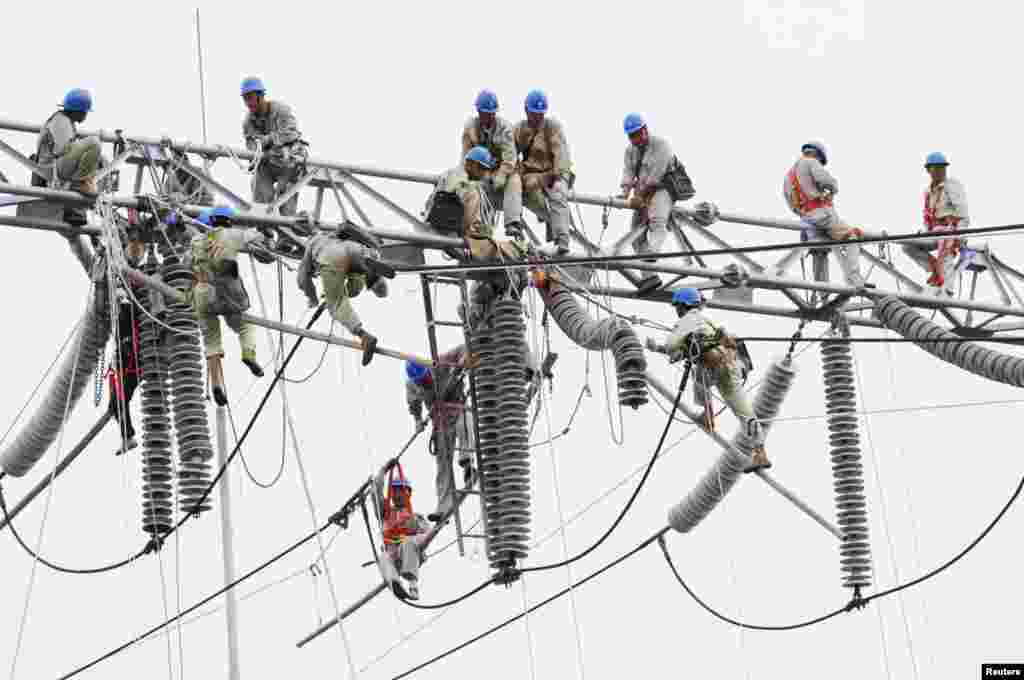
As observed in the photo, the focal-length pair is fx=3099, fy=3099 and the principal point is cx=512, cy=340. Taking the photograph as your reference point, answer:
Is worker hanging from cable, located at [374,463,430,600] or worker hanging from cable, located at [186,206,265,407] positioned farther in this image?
worker hanging from cable, located at [374,463,430,600]

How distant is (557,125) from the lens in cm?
2653

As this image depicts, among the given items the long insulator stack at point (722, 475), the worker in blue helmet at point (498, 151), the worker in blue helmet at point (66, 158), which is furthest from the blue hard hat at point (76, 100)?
the long insulator stack at point (722, 475)

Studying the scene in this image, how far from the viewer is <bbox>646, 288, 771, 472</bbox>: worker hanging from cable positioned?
84.1ft

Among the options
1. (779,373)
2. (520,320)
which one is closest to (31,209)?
(520,320)

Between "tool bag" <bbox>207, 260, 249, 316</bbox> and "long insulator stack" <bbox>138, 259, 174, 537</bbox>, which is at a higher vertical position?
"tool bag" <bbox>207, 260, 249, 316</bbox>

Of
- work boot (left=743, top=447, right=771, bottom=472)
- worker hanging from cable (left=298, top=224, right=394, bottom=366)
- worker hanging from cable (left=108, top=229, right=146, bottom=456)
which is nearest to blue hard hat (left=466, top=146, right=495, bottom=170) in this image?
worker hanging from cable (left=298, top=224, right=394, bottom=366)

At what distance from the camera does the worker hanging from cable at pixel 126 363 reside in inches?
1000

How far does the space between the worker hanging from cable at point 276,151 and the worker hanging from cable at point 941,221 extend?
6373 mm

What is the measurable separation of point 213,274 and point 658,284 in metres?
3.98

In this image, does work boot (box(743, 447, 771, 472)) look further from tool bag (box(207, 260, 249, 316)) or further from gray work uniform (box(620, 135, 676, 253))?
tool bag (box(207, 260, 249, 316))

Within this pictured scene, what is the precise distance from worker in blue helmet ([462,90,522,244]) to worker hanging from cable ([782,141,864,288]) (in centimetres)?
327

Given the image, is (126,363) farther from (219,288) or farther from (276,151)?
(276,151)

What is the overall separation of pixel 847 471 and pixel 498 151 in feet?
14.5

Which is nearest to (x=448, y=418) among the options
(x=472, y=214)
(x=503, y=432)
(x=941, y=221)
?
(x=503, y=432)
